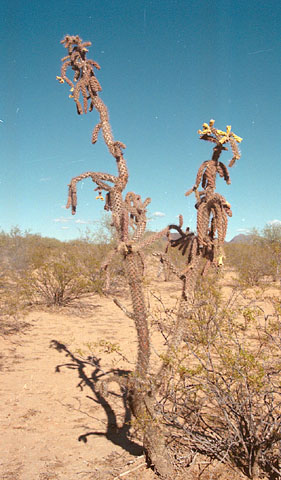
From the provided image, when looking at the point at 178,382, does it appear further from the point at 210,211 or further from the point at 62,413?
the point at 62,413

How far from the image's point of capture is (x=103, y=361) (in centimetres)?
652

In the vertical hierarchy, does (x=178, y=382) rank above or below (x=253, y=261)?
below

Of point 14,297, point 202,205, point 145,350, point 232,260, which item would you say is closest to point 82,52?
point 202,205

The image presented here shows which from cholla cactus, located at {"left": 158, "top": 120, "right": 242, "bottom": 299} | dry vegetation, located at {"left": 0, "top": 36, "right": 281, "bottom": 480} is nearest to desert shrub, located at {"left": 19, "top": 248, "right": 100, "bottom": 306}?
dry vegetation, located at {"left": 0, "top": 36, "right": 281, "bottom": 480}

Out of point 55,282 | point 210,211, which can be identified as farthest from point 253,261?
point 210,211

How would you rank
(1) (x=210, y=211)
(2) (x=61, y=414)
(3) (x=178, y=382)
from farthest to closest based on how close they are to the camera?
(2) (x=61, y=414), (1) (x=210, y=211), (3) (x=178, y=382)

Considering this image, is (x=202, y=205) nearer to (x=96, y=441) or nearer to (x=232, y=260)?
(x=96, y=441)

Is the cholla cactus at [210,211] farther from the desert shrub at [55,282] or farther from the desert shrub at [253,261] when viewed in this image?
the desert shrub at [253,261]

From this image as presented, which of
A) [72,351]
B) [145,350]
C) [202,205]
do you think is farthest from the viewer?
[72,351]

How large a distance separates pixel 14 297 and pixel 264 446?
7.46m

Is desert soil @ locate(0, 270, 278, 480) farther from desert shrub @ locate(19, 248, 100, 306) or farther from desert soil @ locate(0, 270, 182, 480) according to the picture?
desert shrub @ locate(19, 248, 100, 306)

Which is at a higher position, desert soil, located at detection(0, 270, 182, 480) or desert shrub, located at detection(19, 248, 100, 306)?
desert shrub, located at detection(19, 248, 100, 306)

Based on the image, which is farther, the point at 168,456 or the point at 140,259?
the point at 140,259

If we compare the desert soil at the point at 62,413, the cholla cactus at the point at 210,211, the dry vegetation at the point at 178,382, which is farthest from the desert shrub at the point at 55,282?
the cholla cactus at the point at 210,211
